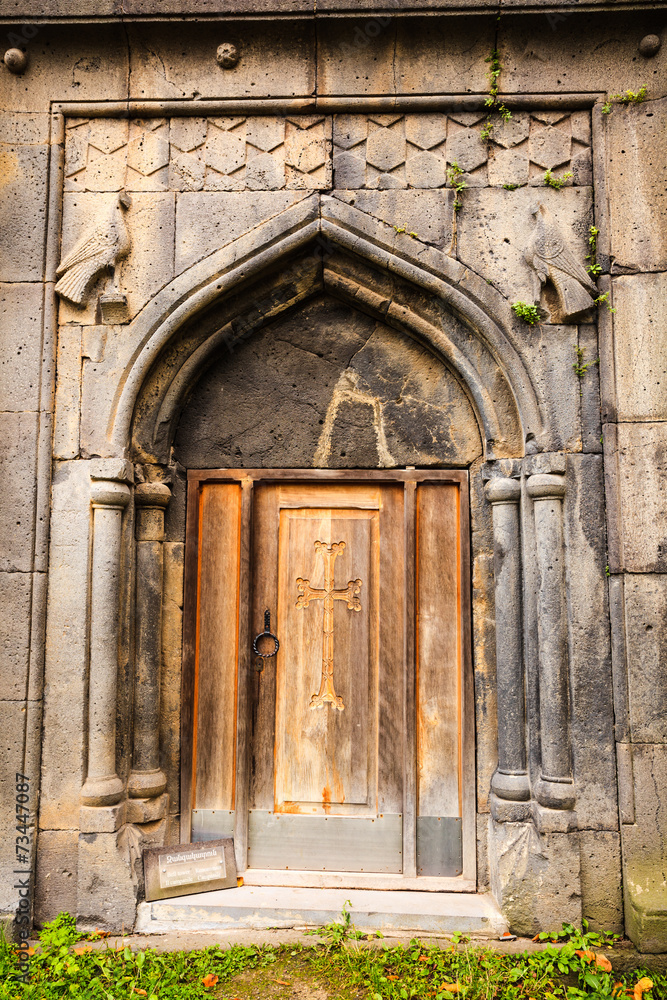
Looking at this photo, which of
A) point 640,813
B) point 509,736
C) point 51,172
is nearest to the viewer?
point 640,813

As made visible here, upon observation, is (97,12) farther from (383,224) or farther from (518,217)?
(518,217)

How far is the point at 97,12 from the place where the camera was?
10.2 ft

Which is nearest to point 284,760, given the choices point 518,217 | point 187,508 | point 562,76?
point 187,508

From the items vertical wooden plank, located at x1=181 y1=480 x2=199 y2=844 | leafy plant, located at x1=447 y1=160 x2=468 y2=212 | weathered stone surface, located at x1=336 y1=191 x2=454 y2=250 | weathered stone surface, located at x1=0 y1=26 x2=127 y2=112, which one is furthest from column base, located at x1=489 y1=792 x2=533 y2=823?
weathered stone surface, located at x1=0 y1=26 x2=127 y2=112

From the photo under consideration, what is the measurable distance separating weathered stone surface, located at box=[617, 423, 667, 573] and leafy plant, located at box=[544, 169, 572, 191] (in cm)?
124

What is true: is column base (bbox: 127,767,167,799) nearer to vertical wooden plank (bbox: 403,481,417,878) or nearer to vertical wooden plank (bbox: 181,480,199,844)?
vertical wooden plank (bbox: 181,480,199,844)

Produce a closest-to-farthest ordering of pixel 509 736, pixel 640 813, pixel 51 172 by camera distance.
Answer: pixel 640 813 → pixel 509 736 → pixel 51 172

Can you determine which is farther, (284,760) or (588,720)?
(284,760)

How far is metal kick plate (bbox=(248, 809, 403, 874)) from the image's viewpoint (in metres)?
3.22

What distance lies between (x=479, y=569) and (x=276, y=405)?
4.56ft

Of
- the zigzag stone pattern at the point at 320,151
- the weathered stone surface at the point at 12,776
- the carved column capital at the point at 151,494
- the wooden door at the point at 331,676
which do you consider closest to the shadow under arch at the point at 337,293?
the carved column capital at the point at 151,494

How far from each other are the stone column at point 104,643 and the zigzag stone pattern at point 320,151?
1.65 m

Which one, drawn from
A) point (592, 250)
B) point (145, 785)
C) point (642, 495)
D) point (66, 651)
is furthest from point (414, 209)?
point (145, 785)

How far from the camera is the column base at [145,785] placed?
10.1ft
